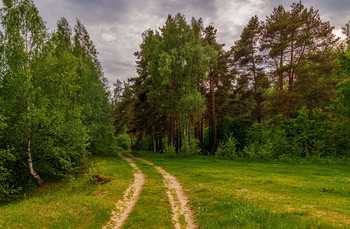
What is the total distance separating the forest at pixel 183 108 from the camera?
558 inches

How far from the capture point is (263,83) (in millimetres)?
29219

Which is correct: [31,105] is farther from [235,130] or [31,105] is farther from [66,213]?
[235,130]

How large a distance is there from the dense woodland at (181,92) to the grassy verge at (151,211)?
8.24 metres

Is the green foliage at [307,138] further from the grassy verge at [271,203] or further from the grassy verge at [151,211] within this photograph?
the grassy verge at [151,211]

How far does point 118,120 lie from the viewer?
5203 centimetres

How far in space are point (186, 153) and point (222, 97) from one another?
12743mm

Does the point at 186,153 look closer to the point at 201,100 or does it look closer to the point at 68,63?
the point at 201,100

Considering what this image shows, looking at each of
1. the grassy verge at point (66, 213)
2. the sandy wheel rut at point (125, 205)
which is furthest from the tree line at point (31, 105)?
the sandy wheel rut at point (125, 205)

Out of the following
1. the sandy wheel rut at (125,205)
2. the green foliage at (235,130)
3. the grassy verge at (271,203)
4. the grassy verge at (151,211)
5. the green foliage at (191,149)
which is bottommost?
the sandy wheel rut at (125,205)

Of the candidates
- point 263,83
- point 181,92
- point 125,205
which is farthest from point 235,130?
point 125,205

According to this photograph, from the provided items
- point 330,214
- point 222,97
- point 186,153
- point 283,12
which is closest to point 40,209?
point 330,214

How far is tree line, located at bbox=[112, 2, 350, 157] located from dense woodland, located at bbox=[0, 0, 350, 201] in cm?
16

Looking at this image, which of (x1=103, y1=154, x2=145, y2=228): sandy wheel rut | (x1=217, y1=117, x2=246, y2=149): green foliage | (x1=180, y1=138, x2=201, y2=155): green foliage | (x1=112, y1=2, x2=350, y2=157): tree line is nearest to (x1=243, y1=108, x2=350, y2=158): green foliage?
(x1=112, y1=2, x2=350, y2=157): tree line

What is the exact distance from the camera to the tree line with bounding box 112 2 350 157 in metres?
24.4
